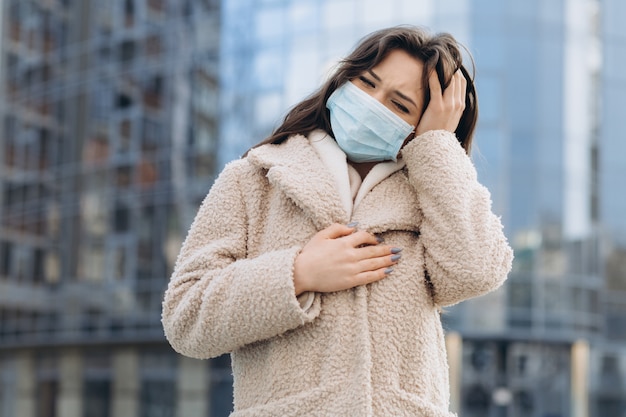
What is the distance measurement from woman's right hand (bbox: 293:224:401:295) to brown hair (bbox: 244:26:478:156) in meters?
0.37

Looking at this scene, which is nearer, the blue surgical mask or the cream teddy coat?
the cream teddy coat

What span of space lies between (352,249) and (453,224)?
0.25 m

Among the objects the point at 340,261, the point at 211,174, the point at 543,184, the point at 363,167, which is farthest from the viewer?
the point at 211,174

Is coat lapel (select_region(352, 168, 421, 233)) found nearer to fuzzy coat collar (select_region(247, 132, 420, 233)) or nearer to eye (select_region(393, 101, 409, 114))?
fuzzy coat collar (select_region(247, 132, 420, 233))

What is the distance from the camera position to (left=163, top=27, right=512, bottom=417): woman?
2320 mm

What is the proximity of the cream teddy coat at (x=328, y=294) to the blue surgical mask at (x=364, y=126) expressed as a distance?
54 mm

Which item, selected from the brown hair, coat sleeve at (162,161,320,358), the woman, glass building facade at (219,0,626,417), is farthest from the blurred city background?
coat sleeve at (162,161,320,358)

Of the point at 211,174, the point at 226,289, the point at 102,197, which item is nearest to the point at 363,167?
the point at 226,289

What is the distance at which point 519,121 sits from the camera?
69.9 ft

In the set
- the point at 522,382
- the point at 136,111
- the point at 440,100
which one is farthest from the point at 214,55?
the point at 440,100

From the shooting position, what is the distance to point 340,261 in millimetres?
2314

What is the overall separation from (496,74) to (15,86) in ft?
44.8

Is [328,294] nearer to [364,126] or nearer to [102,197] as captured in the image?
[364,126]

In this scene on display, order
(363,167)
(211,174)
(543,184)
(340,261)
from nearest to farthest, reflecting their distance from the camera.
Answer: (340,261), (363,167), (543,184), (211,174)
